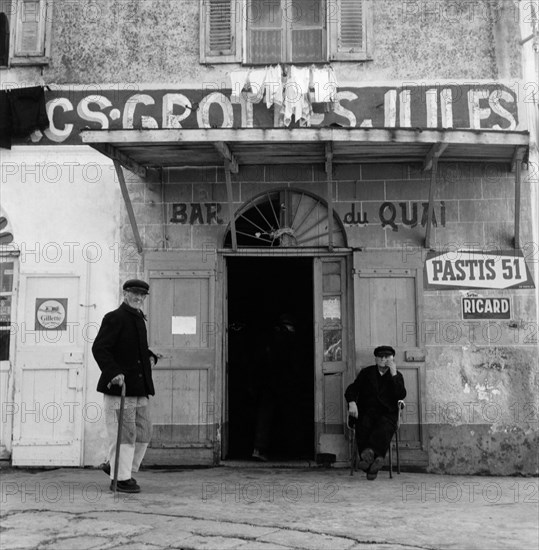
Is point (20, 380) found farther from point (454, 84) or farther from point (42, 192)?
point (454, 84)

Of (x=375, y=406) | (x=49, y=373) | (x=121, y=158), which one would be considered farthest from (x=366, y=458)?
(x=121, y=158)

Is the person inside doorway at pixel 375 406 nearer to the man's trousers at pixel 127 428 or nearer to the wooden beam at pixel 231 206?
the wooden beam at pixel 231 206

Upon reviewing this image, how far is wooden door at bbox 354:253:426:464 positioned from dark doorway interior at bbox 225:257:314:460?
1.38 m

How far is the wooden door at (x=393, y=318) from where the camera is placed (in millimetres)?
8820

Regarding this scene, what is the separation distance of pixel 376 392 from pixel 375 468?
2.60 ft

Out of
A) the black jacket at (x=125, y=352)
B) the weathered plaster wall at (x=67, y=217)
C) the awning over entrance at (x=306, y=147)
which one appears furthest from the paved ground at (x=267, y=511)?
the awning over entrance at (x=306, y=147)

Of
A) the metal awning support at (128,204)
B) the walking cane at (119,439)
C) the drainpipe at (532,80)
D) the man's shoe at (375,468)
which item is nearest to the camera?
the walking cane at (119,439)

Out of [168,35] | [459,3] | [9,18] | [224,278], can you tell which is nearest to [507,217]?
[459,3]

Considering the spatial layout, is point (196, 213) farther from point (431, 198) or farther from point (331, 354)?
point (431, 198)

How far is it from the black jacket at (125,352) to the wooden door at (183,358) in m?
1.70

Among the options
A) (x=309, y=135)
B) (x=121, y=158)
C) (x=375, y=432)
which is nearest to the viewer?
(x=309, y=135)

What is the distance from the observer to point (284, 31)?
9461 mm

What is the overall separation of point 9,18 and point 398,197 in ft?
16.9

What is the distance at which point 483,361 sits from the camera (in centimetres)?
883
